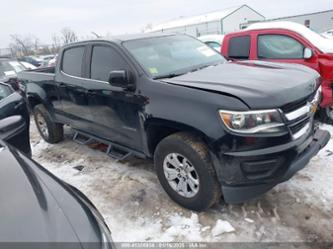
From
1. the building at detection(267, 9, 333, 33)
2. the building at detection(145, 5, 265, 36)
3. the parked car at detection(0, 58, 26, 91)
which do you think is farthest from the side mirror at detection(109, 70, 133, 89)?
the building at detection(145, 5, 265, 36)

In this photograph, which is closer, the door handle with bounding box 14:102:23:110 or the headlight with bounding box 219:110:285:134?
the headlight with bounding box 219:110:285:134

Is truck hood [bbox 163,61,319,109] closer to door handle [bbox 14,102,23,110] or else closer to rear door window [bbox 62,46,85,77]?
rear door window [bbox 62,46,85,77]

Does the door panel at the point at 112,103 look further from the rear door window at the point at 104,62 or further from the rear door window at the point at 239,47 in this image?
the rear door window at the point at 239,47

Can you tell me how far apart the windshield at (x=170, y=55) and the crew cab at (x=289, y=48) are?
1986 mm

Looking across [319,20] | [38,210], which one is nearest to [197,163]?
[38,210]

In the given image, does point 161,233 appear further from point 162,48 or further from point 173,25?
point 173,25

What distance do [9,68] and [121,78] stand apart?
638cm

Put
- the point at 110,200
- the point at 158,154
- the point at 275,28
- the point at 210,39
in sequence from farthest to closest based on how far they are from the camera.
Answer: the point at 210,39 → the point at 275,28 → the point at 110,200 → the point at 158,154

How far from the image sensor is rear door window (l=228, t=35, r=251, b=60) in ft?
19.4

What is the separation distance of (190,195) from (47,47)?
5324 cm

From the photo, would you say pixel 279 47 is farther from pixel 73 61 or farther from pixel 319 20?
pixel 319 20

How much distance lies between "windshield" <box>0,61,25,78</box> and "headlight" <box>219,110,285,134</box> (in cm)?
692

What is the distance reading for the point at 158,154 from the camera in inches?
125

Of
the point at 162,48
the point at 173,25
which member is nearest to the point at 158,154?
the point at 162,48
